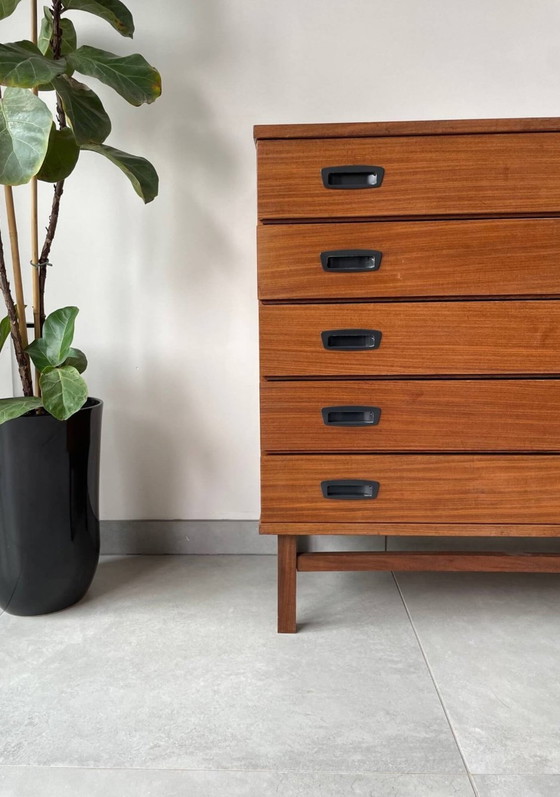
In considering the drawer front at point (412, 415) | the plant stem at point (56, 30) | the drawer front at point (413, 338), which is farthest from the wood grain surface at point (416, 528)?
the plant stem at point (56, 30)

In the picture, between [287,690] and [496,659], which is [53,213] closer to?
[287,690]

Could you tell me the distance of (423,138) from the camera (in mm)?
1269

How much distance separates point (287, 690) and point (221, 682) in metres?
0.13

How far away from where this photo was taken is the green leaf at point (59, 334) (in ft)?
4.57

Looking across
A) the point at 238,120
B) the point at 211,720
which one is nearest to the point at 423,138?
the point at 238,120

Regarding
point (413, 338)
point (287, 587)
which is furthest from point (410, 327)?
point (287, 587)

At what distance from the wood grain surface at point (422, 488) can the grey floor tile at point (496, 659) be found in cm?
26

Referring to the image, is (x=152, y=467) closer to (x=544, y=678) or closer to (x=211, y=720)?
(x=211, y=720)

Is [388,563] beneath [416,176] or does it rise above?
beneath

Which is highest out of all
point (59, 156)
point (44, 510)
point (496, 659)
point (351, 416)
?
point (59, 156)

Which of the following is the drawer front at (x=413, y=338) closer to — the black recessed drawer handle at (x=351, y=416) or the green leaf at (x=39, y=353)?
the black recessed drawer handle at (x=351, y=416)

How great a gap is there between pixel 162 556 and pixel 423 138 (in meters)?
1.27

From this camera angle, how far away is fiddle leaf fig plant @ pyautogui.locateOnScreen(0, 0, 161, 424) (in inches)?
47.0

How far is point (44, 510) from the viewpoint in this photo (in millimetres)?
1441
